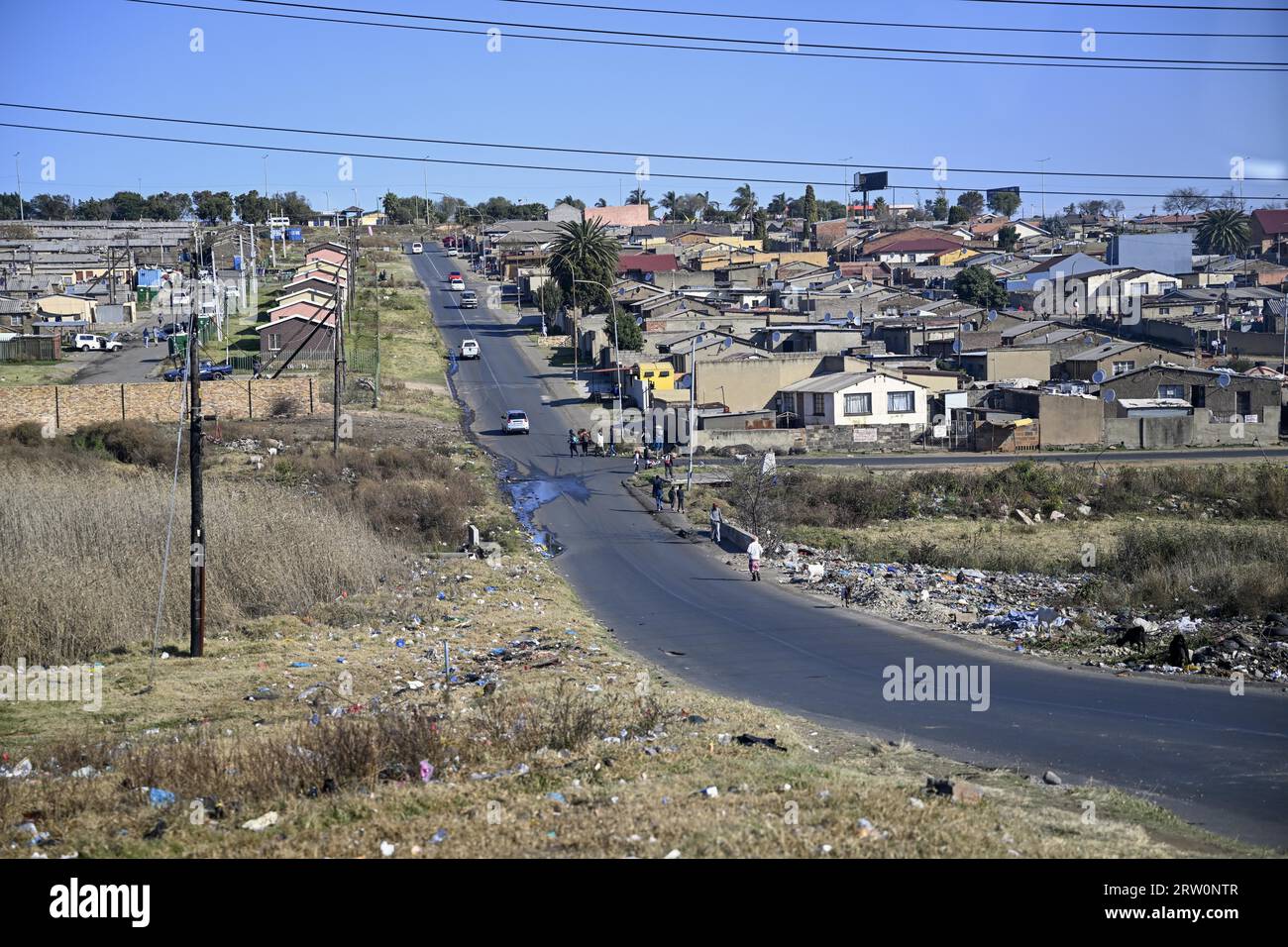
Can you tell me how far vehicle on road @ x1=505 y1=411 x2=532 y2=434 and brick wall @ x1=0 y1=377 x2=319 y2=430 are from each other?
34.5 feet

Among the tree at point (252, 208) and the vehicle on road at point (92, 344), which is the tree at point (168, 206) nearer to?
the tree at point (252, 208)

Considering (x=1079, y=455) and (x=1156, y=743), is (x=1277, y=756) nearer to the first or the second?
(x=1156, y=743)

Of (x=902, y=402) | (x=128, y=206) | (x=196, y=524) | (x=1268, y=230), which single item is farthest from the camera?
(x=128, y=206)

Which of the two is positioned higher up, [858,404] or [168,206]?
[168,206]

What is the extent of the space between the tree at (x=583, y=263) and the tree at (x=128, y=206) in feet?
262

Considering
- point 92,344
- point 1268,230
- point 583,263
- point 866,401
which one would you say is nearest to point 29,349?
point 92,344

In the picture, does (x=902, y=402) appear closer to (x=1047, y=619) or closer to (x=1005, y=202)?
(x=1047, y=619)

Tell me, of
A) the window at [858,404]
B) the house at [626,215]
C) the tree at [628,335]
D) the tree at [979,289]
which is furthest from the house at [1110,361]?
the house at [626,215]

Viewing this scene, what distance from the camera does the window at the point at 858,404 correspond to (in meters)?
46.9

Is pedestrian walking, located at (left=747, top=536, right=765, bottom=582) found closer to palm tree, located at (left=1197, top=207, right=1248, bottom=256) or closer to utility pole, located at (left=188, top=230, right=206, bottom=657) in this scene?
utility pole, located at (left=188, top=230, right=206, bottom=657)

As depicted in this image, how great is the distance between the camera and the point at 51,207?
13875 centimetres

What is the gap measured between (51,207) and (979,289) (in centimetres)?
11109

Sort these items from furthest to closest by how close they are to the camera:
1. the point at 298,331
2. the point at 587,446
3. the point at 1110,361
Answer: the point at 298,331 → the point at 1110,361 → the point at 587,446
